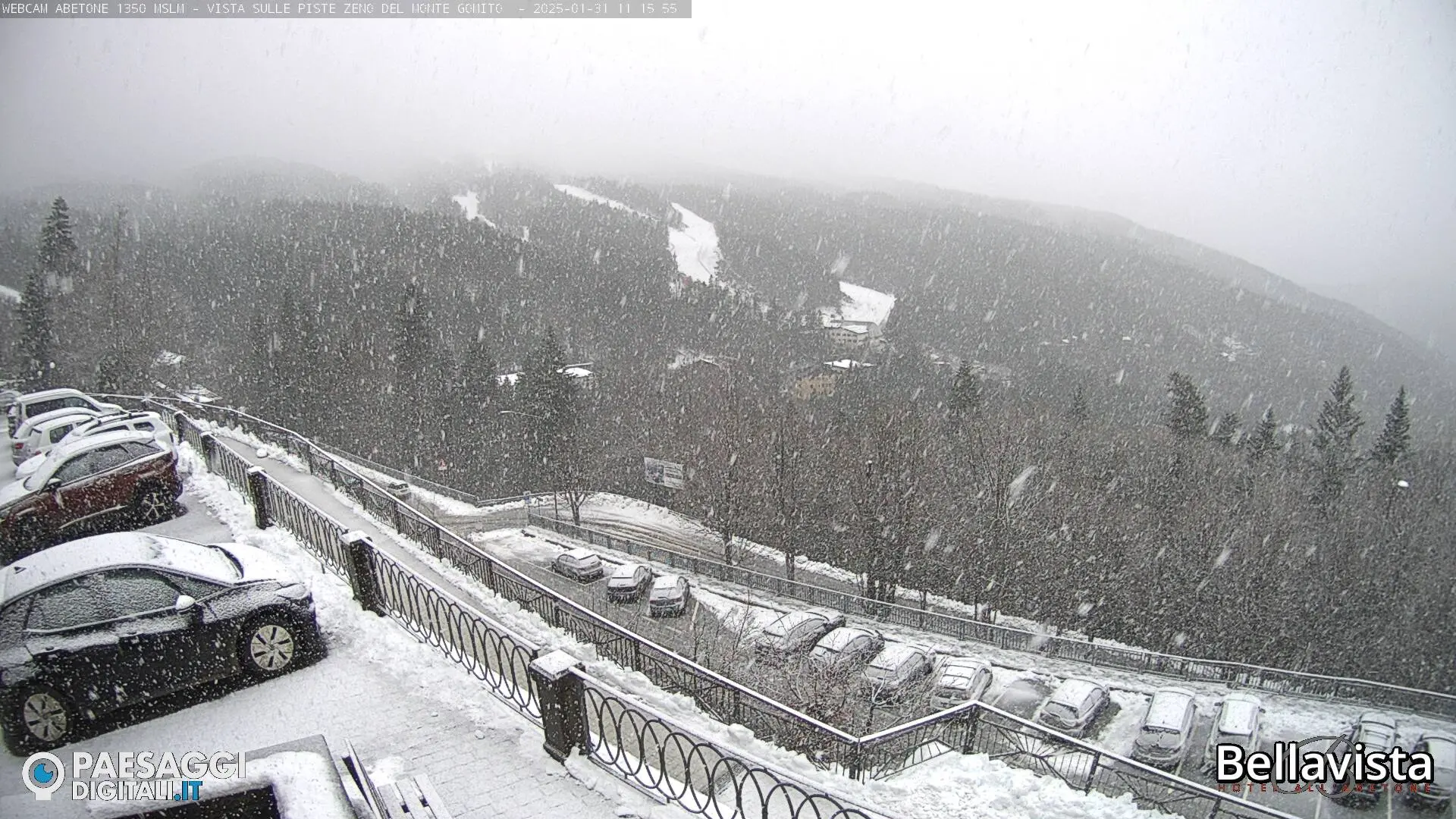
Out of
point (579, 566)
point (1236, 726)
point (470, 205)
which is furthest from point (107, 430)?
point (470, 205)

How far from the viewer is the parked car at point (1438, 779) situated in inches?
471

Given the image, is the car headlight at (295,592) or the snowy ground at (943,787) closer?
the snowy ground at (943,787)

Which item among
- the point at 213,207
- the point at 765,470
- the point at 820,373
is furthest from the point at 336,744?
the point at 213,207

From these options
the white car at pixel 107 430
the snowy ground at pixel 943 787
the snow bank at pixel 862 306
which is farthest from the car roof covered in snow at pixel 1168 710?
the snow bank at pixel 862 306

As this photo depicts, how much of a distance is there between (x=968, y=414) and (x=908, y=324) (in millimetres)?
83760

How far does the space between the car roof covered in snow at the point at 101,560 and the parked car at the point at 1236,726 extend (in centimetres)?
1819

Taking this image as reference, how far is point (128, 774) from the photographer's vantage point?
187 inches

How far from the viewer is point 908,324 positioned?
12738 cm

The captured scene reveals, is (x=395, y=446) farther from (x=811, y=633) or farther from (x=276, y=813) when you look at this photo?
(x=276, y=813)

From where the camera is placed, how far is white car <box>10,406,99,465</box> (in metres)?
15.6

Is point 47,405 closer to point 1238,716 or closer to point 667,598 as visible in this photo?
point 667,598

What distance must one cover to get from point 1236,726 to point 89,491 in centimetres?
2358

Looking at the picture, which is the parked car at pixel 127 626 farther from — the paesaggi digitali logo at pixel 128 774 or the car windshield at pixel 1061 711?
the car windshield at pixel 1061 711

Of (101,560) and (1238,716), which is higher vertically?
(101,560)
